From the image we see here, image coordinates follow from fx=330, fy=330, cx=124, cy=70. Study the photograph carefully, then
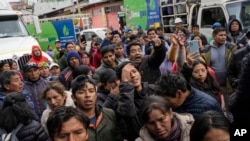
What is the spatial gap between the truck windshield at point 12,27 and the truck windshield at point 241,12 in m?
5.53

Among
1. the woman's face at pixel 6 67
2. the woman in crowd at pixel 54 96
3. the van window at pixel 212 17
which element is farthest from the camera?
the van window at pixel 212 17

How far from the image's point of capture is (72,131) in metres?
2.14

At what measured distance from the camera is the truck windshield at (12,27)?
28.6ft

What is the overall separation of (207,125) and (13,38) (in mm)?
7485

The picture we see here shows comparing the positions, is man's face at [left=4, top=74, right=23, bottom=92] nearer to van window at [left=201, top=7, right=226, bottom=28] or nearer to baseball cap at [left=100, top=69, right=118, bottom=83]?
baseball cap at [left=100, top=69, right=118, bottom=83]

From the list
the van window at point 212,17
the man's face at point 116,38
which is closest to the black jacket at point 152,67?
the man's face at point 116,38

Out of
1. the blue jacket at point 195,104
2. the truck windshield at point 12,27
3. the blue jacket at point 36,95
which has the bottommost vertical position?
the blue jacket at point 36,95

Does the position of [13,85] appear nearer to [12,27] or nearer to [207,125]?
[207,125]

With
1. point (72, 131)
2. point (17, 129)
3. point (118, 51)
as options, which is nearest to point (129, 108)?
point (72, 131)

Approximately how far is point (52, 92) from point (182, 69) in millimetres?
1313

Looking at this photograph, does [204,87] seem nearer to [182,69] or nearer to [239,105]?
[182,69]

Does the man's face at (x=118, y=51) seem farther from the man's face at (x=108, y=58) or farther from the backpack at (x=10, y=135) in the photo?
the backpack at (x=10, y=135)

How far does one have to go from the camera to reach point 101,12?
2889cm

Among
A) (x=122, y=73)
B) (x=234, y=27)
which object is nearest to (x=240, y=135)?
(x=122, y=73)
